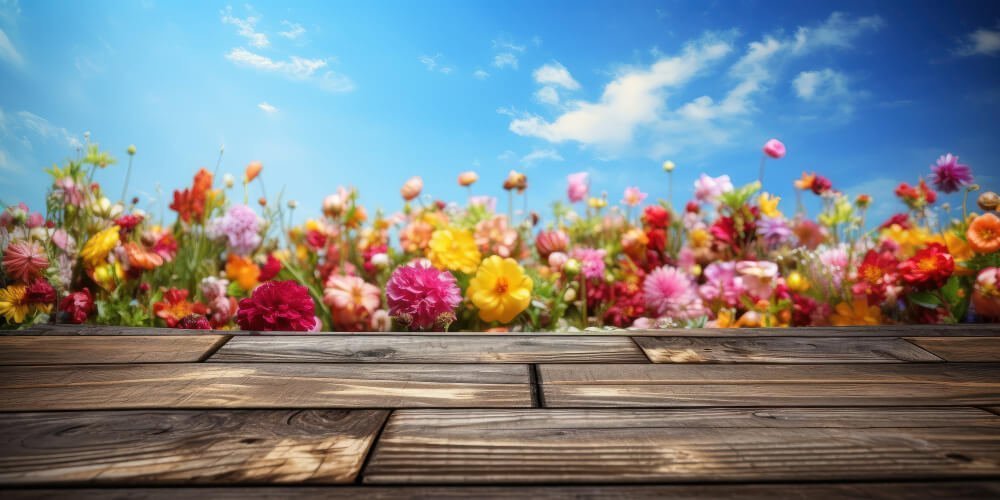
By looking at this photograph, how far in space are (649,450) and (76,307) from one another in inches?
50.1

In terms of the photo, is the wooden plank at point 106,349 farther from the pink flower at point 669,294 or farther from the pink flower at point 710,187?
the pink flower at point 710,187

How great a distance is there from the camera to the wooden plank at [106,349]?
104 centimetres

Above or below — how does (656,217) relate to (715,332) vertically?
above

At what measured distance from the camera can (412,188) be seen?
1981mm

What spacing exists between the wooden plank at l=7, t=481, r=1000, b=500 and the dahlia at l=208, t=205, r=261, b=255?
132cm

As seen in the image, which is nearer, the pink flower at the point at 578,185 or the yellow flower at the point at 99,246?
the yellow flower at the point at 99,246

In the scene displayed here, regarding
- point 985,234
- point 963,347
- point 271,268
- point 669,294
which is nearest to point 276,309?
point 271,268

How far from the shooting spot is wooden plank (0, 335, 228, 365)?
104 cm

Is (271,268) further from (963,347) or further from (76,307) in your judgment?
(963,347)

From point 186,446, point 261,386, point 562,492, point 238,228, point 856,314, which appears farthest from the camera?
point 238,228

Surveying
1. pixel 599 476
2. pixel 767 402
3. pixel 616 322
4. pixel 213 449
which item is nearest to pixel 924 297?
pixel 616 322

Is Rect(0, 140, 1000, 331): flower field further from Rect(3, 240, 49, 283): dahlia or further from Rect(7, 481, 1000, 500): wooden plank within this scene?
Rect(7, 481, 1000, 500): wooden plank

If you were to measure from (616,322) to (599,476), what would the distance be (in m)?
1.09

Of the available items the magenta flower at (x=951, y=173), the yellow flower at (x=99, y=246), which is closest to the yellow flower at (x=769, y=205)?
the magenta flower at (x=951, y=173)
